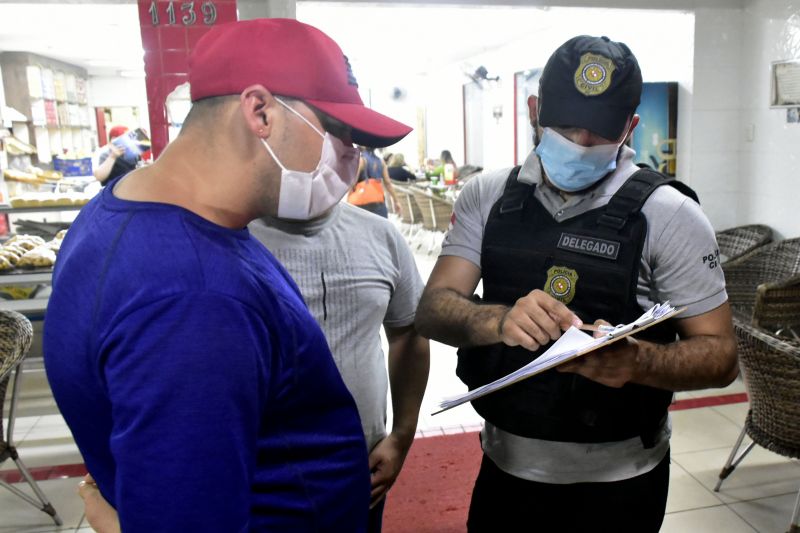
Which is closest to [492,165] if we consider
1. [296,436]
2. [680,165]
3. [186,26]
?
[680,165]

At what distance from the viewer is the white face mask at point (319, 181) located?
0.82 m

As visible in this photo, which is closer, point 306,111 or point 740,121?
point 306,111

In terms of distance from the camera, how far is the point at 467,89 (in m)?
11.9

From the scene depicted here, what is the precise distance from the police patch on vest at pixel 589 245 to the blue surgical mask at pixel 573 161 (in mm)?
116

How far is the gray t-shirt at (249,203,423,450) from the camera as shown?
1.38m

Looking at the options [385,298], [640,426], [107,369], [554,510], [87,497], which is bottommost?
[554,510]

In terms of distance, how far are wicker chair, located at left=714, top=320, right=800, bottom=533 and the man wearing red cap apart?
1.88 m

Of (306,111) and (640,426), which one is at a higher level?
(306,111)

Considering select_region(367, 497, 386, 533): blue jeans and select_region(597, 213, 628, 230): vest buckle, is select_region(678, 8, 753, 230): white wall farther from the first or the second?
select_region(367, 497, 386, 533): blue jeans

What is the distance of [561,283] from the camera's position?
134 cm

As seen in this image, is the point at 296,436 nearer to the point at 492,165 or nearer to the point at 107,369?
the point at 107,369

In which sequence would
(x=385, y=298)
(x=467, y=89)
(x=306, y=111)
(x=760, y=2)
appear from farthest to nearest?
(x=467, y=89) < (x=760, y=2) < (x=385, y=298) < (x=306, y=111)

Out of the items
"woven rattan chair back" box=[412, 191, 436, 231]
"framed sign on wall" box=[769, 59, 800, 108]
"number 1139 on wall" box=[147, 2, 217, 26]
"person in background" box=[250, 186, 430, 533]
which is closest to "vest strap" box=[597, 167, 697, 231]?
"person in background" box=[250, 186, 430, 533]

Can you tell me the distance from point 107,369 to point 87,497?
1.12 ft
